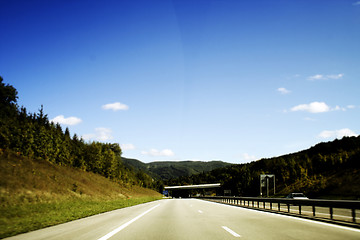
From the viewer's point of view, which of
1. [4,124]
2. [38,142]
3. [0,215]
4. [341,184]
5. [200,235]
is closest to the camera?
[200,235]

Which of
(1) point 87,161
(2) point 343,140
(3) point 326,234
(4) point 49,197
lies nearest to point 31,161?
(4) point 49,197

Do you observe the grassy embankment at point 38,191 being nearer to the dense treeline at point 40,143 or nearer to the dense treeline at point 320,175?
the dense treeline at point 40,143

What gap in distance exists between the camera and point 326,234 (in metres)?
8.48

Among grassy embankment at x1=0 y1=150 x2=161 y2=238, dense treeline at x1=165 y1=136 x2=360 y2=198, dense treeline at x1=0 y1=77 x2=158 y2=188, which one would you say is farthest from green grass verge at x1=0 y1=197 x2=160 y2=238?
dense treeline at x1=165 y1=136 x2=360 y2=198

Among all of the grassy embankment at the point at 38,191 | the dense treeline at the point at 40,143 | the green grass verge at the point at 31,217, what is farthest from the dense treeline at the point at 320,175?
the dense treeline at the point at 40,143

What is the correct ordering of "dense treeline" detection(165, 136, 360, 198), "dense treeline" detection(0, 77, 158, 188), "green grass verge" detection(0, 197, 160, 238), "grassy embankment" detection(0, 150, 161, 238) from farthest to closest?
"dense treeline" detection(165, 136, 360, 198)
"dense treeline" detection(0, 77, 158, 188)
"grassy embankment" detection(0, 150, 161, 238)
"green grass verge" detection(0, 197, 160, 238)

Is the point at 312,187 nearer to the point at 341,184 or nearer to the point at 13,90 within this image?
the point at 341,184

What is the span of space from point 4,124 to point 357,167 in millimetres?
67743

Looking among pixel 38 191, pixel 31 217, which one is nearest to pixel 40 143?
pixel 38 191

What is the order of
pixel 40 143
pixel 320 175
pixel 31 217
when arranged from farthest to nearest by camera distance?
pixel 320 175
pixel 40 143
pixel 31 217

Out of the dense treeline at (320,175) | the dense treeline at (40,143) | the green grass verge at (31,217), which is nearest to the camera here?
the green grass verge at (31,217)

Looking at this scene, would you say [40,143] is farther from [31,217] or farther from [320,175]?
[320,175]

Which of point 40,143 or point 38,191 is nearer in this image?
point 38,191

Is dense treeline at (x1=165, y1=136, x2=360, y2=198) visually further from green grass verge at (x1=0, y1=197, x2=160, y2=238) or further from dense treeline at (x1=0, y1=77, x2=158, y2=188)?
dense treeline at (x1=0, y1=77, x2=158, y2=188)
